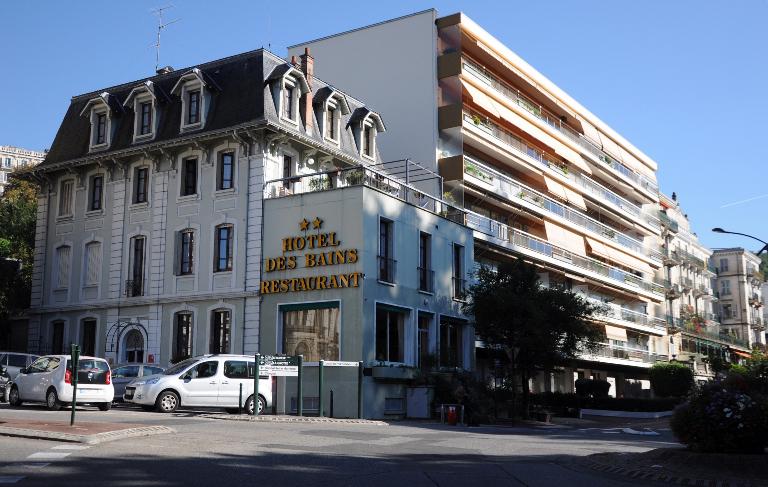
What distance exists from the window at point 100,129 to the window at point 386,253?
13272 millimetres

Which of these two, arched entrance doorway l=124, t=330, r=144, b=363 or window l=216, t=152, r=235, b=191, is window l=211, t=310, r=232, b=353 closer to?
arched entrance doorway l=124, t=330, r=144, b=363

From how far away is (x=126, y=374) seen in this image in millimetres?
28359

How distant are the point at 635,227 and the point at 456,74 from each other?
30.6 metres

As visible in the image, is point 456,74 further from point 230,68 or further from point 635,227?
point 635,227

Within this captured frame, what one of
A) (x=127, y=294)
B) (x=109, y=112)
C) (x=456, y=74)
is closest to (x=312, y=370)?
(x=127, y=294)

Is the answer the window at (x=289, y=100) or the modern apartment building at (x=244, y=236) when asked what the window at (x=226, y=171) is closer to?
the modern apartment building at (x=244, y=236)

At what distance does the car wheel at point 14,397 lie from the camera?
24.8 metres

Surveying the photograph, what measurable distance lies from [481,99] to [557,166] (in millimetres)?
12337

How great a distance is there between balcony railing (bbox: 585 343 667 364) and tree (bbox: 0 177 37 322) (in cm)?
3085

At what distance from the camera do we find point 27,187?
168 ft

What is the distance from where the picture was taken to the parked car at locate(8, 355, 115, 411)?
2339 centimetres

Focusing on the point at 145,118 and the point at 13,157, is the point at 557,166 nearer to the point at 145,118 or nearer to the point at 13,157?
the point at 145,118

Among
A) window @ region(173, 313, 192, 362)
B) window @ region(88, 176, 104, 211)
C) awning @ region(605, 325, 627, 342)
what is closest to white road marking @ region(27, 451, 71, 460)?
window @ region(173, 313, 192, 362)

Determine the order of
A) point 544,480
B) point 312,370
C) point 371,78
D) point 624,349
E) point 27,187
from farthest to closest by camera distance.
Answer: point 624,349
point 27,187
point 371,78
point 312,370
point 544,480
